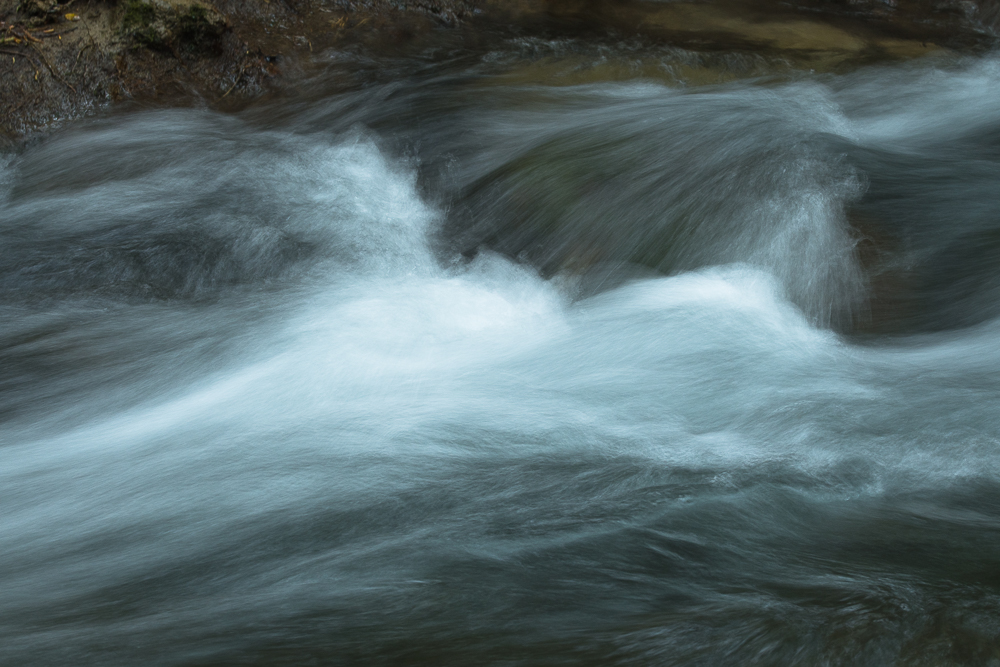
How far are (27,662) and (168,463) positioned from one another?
2.72 feet

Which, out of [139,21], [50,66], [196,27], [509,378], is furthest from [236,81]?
[509,378]

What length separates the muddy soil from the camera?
4512 millimetres

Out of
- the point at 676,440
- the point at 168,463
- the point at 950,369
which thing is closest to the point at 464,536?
the point at 676,440

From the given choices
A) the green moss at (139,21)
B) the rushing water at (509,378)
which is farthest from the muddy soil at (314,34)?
the rushing water at (509,378)

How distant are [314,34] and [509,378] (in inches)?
124

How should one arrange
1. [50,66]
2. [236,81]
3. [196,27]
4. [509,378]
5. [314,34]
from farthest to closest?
[314,34]
[236,81]
[196,27]
[50,66]
[509,378]

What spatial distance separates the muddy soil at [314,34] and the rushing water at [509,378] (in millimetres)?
322

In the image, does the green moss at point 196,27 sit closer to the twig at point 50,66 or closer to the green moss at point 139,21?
the green moss at point 139,21

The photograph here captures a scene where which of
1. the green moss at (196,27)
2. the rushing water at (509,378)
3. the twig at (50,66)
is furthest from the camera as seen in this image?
the green moss at (196,27)

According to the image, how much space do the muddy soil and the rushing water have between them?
0.32m

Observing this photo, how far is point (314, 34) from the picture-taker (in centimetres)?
512

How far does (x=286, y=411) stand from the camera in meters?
3.08

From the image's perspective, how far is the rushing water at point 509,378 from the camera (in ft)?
7.32

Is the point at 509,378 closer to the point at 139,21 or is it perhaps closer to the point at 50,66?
the point at 139,21
